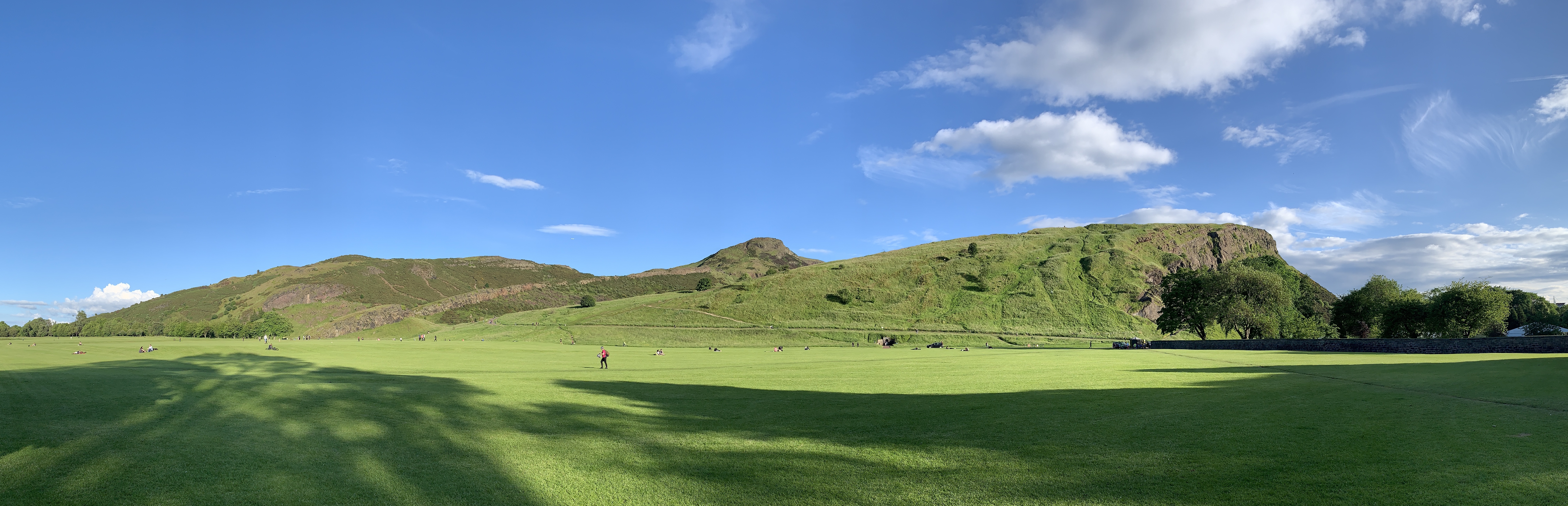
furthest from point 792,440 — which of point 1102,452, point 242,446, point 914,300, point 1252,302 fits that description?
point 914,300

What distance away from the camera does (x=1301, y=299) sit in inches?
4958

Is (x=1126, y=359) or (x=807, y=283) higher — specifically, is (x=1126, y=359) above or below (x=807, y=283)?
below

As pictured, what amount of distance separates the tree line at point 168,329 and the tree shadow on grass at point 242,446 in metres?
133

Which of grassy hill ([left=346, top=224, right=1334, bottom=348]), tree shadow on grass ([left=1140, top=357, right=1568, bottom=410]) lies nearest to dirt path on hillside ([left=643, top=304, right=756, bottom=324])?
grassy hill ([left=346, top=224, right=1334, bottom=348])

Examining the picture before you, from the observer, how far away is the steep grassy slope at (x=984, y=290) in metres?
101

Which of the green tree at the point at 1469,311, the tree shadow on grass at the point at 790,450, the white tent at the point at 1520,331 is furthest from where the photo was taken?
the white tent at the point at 1520,331

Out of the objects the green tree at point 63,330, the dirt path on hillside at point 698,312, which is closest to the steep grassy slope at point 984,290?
the dirt path on hillside at point 698,312

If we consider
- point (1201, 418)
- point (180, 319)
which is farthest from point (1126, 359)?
point (180, 319)

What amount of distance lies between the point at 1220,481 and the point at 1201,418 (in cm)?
591

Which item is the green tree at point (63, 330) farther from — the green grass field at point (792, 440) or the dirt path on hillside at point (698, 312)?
the green grass field at point (792, 440)

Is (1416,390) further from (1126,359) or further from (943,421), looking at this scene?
(1126,359)

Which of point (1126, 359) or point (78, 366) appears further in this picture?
point (1126, 359)

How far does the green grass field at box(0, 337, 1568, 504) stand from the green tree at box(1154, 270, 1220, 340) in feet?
190

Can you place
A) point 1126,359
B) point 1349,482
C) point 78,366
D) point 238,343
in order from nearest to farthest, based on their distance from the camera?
point 1349,482
point 78,366
point 1126,359
point 238,343
